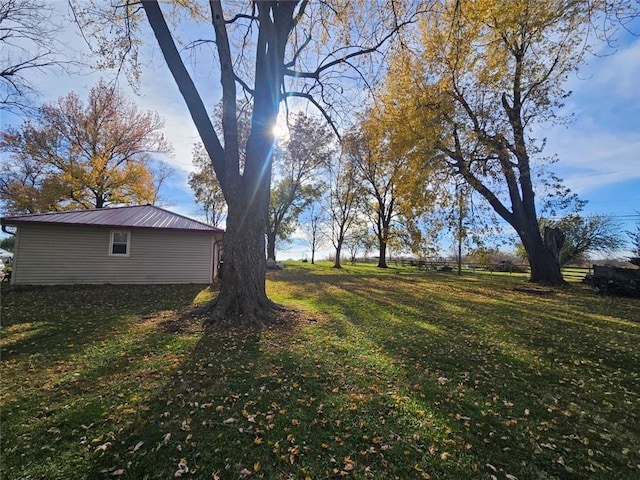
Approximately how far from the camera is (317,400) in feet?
10.3

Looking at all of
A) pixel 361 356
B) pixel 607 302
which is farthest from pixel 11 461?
pixel 607 302

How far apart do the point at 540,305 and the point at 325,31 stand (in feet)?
32.6

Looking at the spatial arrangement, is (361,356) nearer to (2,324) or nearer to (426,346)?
(426,346)

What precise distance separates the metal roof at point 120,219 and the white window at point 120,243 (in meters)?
0.49

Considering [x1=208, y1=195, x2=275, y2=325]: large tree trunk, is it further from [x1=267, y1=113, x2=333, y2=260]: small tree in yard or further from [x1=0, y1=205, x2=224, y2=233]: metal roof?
[x1=267, y1=113, x2=333, y2=260]: small tree in yard

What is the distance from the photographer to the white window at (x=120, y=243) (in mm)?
11430

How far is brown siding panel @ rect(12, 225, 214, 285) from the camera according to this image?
418 inches

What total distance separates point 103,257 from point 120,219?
1688 millimetres

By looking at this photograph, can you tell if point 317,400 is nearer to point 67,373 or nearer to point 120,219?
point 67,373

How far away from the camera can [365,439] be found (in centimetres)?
252

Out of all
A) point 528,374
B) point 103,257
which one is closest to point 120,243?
point 103,257

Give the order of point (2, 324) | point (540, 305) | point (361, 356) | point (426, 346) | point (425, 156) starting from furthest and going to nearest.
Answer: point (425, 156), point (540, 305), point (2, 324), point (426, 346), point (361, 356)

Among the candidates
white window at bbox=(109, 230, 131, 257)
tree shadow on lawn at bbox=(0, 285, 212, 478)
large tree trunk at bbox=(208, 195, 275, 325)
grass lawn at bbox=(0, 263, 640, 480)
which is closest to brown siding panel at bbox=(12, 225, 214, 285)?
white window at bbox=(109, 230, 131, 257)

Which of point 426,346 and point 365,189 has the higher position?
point 365,189
